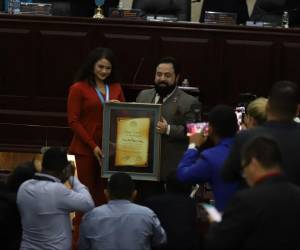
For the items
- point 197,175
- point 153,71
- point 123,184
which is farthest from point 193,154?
point 153,71

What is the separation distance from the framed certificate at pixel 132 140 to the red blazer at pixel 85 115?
0.23m

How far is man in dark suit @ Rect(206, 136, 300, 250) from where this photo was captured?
13.3 feet

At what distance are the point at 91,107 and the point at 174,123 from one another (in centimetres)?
73

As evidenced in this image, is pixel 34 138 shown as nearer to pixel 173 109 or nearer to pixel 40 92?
pixel 40 92

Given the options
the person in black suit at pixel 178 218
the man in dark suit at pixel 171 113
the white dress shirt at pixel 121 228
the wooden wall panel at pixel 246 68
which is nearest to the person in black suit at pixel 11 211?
the white dress shirt at pixel 121 228

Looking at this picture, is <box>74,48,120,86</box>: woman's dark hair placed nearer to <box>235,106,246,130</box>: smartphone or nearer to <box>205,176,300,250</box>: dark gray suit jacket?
<box>235,106,246,130</box>: smartphone

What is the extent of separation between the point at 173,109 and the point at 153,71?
2.23 metres

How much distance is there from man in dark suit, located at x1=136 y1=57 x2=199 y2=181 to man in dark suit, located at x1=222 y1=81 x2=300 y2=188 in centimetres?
222

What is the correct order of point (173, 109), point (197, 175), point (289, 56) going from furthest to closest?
1. point (289, 56)
2. point (173, 109)
3. point (197, 175)

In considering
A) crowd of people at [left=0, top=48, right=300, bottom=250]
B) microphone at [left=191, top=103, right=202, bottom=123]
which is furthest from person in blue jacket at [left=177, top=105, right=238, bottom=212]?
microphone at [left=191, top=103, right=202, bottom=123]

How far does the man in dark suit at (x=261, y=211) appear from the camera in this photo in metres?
4.05

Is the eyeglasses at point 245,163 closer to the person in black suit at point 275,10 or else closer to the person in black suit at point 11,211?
the person in black suit at point 11,211

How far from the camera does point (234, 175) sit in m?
4.61

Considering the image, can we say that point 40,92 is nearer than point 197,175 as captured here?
No
